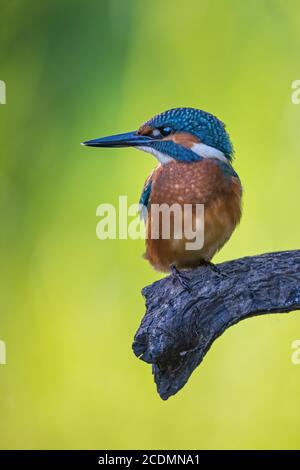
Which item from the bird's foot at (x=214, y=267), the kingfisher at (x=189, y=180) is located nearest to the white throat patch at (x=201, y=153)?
the kingfisher at (x=189, y=180)

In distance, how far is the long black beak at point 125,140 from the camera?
187 cm

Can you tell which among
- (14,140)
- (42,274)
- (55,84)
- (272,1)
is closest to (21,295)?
(42,274)

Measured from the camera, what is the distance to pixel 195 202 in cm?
178

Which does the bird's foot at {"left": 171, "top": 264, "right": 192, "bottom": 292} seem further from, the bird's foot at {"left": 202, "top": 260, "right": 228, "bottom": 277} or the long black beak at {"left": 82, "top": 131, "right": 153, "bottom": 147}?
the long black beak at {"left": 82, "top": 131, "right": 153, "bottom": 147}

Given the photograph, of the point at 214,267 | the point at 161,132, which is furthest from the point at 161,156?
the point at 214,267

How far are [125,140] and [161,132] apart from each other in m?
0.10

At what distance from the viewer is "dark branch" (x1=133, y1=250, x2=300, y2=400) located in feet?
5.66

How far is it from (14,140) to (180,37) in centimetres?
61

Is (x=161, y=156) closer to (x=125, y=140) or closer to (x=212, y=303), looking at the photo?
(x=125, y=140)

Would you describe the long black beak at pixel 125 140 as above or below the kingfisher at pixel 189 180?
above

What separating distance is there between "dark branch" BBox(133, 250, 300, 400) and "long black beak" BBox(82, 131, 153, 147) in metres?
0.38

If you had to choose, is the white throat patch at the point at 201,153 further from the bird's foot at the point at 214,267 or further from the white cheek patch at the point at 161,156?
the bird's foot at the point at 214,267
